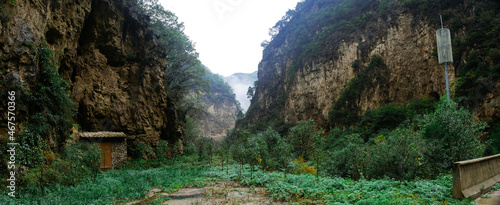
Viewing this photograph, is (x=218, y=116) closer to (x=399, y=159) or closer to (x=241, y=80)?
(x=399, y=159)

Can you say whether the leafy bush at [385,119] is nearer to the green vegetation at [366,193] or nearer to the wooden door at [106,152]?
the green vegetation at [366,193]

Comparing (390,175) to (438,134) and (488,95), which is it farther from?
(488,95)

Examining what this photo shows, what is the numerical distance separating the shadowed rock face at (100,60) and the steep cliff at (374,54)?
952 inches

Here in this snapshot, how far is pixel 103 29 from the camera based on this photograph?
16172 millimetres

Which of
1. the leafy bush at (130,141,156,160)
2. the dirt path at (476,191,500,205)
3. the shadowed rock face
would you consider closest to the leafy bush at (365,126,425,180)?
the dirt path at (476,191,500,205)

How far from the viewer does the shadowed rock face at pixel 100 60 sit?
25.2ft

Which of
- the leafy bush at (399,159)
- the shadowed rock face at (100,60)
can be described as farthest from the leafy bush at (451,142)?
the shadowed rock face at (100,60)

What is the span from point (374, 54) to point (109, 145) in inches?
1278

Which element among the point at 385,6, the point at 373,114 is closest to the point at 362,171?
the point at 373,114

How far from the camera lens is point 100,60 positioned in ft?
53.5

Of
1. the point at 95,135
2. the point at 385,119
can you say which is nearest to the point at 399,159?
the point at 95,135

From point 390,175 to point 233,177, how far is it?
5.52m

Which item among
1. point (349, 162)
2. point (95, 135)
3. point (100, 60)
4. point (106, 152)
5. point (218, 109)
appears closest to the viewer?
point (349, 162)

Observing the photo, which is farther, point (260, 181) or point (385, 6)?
point (385, 6)
